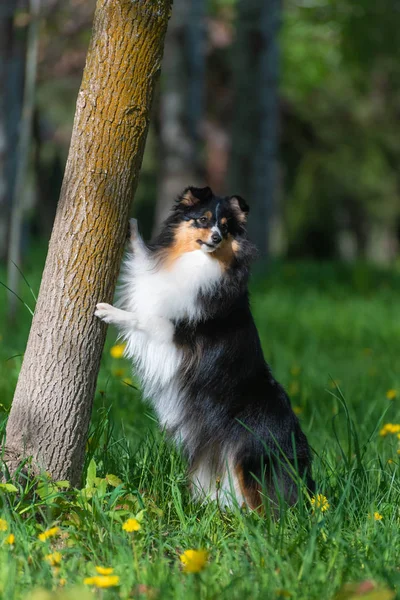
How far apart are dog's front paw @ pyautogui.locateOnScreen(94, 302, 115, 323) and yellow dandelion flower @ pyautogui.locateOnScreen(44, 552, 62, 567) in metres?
0.93

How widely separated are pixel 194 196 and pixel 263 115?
880 cm

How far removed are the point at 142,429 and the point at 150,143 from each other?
14174 millimetres

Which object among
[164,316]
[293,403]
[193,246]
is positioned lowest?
[293,403]

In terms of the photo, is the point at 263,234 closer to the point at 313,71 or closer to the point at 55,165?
the point at 55,165

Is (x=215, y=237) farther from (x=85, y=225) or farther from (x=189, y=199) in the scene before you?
(x=85, y=225)

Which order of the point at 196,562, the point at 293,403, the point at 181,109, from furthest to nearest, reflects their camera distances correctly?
the point at 181,109 < the point at 293,403 < the point at 196,562

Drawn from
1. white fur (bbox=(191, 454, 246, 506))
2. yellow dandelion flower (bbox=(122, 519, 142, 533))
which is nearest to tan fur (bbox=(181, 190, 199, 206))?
white fur (bbox=(191, 454, 246, 506))

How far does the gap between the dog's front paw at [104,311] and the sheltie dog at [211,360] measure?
11cm

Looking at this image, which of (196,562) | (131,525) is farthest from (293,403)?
(196,562)

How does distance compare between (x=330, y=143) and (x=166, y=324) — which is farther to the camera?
(x=330, y=143)

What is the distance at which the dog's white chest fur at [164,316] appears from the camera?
134 inches

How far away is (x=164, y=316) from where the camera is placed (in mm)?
3432

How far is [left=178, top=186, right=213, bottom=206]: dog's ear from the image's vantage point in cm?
367

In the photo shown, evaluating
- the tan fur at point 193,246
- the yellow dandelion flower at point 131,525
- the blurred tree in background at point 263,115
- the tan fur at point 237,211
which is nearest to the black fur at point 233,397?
the tan fur at point 193,246
